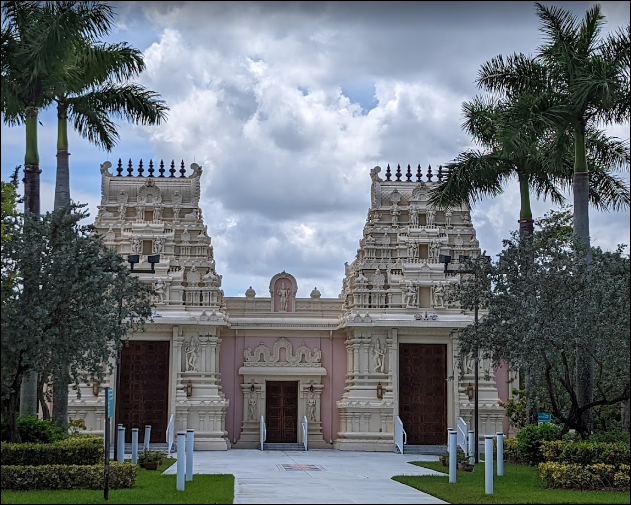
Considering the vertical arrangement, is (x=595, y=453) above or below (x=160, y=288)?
below

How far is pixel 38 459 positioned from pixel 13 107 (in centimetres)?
873

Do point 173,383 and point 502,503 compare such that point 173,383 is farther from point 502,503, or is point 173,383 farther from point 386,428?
point 502,503

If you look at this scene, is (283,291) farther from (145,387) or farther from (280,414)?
(145,387)

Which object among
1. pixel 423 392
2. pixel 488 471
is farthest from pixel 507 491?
pixel 423 392

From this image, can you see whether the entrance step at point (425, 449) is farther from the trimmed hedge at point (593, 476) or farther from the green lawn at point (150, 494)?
the trimmed hedge at point (593, 476)

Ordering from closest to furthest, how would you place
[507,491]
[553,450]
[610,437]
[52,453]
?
[507,491] < [52,453] < [610,437] < [553,450]

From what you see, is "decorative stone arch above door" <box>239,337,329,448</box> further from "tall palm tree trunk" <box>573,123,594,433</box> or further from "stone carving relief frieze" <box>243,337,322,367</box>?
"tall palm tree trunk" <box>573,123,594,433</box>

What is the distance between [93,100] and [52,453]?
11204 millimetres

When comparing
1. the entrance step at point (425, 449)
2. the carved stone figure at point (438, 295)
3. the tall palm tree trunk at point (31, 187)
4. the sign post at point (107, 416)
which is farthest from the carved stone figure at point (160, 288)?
the sign post at point (107, 416)

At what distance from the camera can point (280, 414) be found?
37.8 metres

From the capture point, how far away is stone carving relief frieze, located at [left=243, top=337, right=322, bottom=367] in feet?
124

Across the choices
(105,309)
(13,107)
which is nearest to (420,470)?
(105,309)

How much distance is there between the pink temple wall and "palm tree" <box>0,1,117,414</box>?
14.1 metres

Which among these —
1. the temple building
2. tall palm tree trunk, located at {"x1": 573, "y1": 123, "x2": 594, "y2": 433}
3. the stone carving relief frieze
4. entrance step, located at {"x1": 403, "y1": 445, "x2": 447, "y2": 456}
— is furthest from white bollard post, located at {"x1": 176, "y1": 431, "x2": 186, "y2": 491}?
the stone carving relief frieze
